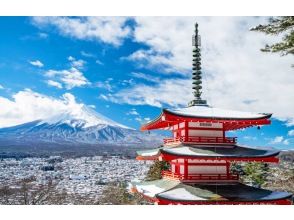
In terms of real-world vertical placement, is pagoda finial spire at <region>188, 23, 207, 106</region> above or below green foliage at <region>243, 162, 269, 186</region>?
Result: above

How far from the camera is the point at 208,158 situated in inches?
328

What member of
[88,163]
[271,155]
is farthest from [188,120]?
[88,163]

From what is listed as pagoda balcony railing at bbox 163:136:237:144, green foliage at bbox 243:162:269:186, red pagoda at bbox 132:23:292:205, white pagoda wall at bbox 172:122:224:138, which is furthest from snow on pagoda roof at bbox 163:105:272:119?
green foliage at bbox 243:162:269:186

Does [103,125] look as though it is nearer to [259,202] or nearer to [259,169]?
[259,169]

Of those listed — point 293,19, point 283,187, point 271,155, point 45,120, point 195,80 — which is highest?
point 45,120

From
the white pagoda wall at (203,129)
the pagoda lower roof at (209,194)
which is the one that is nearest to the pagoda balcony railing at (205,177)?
the pagoda lower roof at (209,194)

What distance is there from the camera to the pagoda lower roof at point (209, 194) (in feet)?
26.0

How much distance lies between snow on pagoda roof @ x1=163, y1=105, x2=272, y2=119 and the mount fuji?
6155 centimetres

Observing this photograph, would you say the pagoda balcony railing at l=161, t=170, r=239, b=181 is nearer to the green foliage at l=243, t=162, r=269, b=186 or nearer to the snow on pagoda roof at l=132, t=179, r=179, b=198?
the snow on pagoda roof at l=132, t=179, r=179, b=198

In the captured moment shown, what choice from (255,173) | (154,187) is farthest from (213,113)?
(255,173)

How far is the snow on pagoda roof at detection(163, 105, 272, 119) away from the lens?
28.7 feet

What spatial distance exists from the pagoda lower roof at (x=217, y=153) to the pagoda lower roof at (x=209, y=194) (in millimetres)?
667

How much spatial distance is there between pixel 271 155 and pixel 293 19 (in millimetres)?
2887

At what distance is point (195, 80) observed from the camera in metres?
10.3
